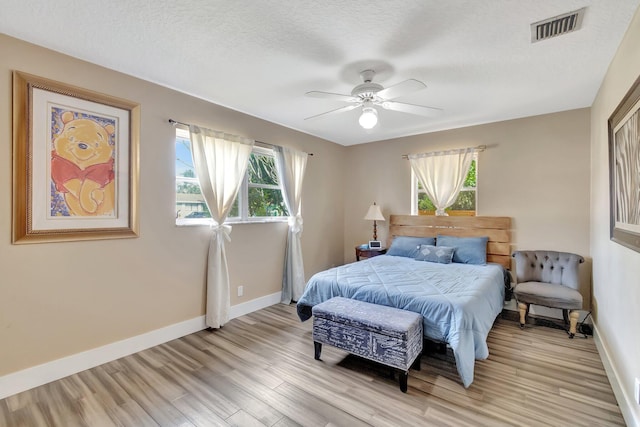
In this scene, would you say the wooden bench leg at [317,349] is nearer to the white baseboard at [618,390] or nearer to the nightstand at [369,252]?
the white baseboard at [618,390]

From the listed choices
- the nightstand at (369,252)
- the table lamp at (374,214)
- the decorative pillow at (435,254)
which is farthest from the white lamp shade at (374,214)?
the decorative pillow at (435,254)

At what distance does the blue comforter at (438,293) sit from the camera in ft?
7.41

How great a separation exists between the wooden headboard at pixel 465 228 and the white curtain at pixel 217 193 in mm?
2663

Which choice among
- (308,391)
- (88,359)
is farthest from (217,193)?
(308,391)

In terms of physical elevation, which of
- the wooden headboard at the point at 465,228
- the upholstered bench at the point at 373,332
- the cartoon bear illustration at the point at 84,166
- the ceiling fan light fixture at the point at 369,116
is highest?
the ceiling fan light fixture at the point at 369,116

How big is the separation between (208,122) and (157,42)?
1.21 meters

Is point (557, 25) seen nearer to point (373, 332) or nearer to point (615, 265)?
point (615, 265)

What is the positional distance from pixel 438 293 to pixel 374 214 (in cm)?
235

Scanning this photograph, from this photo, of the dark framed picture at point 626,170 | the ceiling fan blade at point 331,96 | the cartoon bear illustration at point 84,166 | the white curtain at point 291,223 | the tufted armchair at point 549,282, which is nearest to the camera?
the dark framed picture at point 626,170

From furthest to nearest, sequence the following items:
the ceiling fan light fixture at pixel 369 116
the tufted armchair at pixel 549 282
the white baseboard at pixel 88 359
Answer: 1. the tufted armchair at pixel 549 282
2. the ceiling fan light fixture at pixel 369 116
3. the white baseboard at pixel 88 359

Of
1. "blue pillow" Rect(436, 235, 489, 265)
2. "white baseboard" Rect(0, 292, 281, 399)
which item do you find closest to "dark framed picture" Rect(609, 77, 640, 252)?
"blue pillow" Rect(436, 235, 489, 265)

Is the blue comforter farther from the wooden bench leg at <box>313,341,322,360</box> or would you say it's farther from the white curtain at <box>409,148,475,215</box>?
the white curtain at <box>409,148,475,215</box>

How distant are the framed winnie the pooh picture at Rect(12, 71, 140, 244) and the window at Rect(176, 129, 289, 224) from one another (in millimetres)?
505

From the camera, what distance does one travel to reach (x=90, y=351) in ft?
8.17
